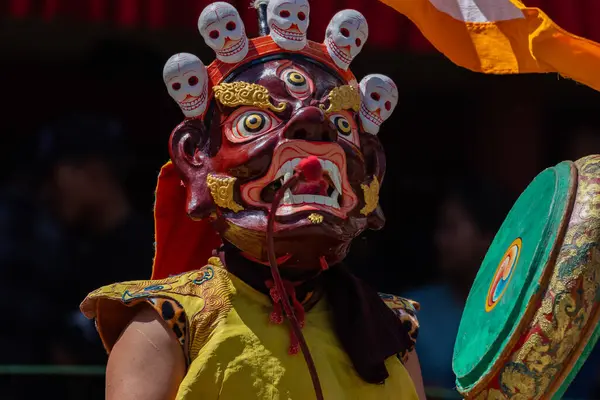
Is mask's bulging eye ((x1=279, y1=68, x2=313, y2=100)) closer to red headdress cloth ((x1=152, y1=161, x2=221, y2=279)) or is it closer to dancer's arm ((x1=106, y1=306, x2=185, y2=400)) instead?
red headdress cloth ((x1=152, y1=161, x2=221, y2=279))

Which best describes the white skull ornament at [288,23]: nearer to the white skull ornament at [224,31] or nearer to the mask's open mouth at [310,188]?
the white skull ornament at [224,31]

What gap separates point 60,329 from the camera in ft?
18.0

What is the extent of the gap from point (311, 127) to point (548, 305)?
704mm

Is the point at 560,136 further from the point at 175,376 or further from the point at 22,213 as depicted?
the point at 175,376

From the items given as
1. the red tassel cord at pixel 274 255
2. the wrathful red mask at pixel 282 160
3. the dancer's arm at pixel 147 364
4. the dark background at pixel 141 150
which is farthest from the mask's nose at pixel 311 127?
the dark background at pixel 141 150

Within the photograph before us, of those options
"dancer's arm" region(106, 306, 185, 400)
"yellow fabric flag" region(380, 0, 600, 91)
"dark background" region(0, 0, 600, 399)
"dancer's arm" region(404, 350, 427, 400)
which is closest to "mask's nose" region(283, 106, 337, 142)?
"dancer's arm" region(106, 306, 185, 400)

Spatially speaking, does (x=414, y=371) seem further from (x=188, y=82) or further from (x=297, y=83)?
(x=188, y=82)

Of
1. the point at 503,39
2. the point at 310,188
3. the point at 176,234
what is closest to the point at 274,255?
the point at 310,188

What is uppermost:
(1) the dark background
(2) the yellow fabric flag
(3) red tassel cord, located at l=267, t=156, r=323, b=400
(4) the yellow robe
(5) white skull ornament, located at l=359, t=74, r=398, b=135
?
(2) the yellow fabric flag

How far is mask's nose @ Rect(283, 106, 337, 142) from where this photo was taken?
127 inches

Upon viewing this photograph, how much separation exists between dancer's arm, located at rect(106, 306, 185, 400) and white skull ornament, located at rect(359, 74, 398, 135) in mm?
762

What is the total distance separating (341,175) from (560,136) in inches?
151

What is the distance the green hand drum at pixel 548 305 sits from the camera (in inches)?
126

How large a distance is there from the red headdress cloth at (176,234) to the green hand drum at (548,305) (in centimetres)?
76
